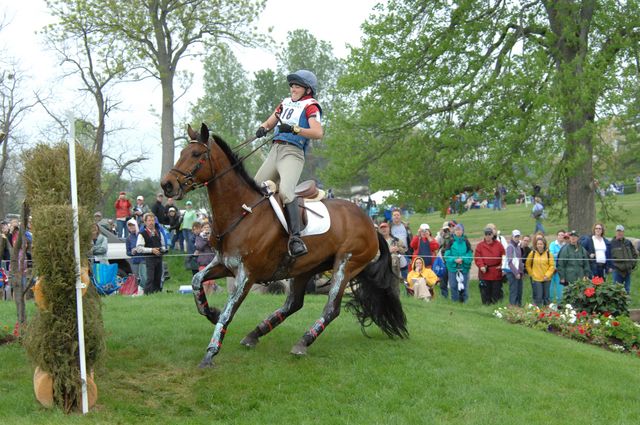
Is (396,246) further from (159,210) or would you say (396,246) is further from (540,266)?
(159,210)

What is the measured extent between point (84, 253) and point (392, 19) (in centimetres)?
1825

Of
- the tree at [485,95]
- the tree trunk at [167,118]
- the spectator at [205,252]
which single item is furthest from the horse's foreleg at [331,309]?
the tree trunk at [167,118]

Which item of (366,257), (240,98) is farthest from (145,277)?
(240,98)

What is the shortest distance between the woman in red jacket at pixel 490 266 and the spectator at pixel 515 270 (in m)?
0.23

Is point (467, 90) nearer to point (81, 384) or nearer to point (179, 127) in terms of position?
point (81, 384)

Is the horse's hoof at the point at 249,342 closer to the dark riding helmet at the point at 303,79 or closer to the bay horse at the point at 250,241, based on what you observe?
the bay horse at the point at 250,241

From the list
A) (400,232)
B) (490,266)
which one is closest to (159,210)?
(400,232)

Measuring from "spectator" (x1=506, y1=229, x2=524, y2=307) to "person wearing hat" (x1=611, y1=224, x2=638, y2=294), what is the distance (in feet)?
7.91

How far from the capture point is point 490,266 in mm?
16969

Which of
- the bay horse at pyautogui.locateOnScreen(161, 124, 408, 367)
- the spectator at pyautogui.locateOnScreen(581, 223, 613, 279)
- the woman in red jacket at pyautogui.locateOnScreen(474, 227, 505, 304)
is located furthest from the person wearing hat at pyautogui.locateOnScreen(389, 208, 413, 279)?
the bay horse at pyautogui.locateOnScreen(161, 124, 408, 367)

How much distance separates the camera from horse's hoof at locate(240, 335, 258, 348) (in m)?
9.45

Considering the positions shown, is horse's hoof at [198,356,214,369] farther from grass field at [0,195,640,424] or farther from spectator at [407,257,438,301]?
spectator at [407,257,438,301]

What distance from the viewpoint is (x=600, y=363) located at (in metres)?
10.6

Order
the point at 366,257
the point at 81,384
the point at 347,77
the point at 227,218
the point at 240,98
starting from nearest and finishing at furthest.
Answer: the point at 81,384
the point at 227,218
the point at 366,257
the point at 347,77
the point at 240,98
